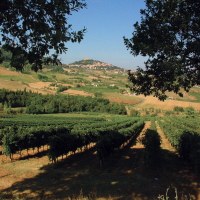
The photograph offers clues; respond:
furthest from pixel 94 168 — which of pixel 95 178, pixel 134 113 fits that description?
pixel 134 113

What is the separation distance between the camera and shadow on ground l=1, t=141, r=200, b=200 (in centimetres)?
2281

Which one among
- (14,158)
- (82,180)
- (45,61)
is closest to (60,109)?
(14,158)

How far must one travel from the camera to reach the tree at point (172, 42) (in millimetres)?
21922

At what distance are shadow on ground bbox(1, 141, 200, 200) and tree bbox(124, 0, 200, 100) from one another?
718 centimetres

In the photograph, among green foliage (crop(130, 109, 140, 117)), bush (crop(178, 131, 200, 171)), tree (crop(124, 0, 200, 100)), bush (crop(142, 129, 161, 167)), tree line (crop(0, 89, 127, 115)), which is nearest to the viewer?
tree (crop(124, 0, 200, 100))

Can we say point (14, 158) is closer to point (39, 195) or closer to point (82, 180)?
point (82, 180)

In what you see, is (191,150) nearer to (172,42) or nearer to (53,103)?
(172,42)

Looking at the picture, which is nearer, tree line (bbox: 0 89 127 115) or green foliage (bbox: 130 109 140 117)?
tree line (bbox: 0 89 127 115)

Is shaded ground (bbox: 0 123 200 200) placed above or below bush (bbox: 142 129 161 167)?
below

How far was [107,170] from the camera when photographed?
31766 millimetres

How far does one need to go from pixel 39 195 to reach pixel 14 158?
17.3 m

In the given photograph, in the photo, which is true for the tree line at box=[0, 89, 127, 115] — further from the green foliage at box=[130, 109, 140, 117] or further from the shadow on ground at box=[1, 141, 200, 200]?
the shadow on ground at box=[1, 141, 200, 200]

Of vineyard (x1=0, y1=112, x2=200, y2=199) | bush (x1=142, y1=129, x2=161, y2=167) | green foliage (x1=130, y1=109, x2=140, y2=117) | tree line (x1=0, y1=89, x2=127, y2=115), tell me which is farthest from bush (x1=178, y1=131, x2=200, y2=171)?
green foliage (x1=130, y1=109, x2=140, y2=117)

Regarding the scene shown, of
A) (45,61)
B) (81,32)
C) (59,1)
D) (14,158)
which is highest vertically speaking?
(59,1)
